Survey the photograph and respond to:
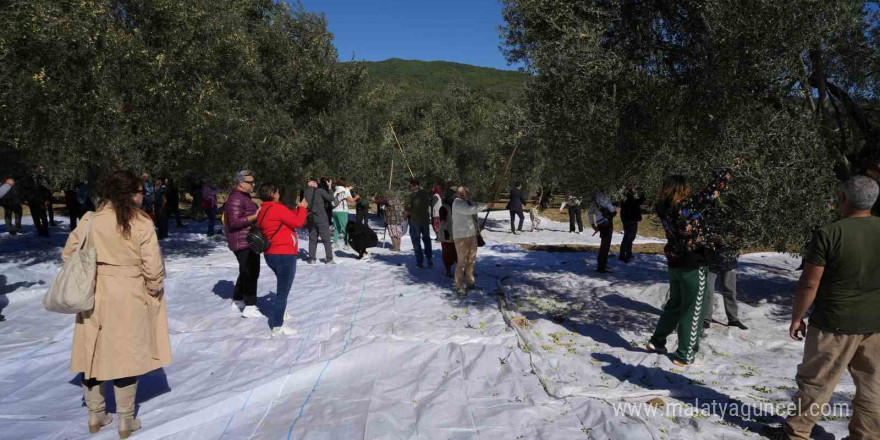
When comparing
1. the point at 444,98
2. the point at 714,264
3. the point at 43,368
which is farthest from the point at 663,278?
the point at 444,98

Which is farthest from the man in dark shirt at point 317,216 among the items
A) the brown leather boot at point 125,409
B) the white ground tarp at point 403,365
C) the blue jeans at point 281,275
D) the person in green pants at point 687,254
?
the person in green pants at point 687,254

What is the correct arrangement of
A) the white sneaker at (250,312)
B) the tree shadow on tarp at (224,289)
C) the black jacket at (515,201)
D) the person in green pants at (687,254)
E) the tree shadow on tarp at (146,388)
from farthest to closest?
the black jacket at (515,201), the tree shadow on tarp at (224,289), the white sneaker at (250,312), the person in green pants at (687,254), the tree shadow on tarp at (146,388)

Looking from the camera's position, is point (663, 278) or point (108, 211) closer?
point (108, 211)

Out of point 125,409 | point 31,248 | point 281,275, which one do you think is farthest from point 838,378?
point 31,248

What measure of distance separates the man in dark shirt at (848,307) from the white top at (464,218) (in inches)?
208

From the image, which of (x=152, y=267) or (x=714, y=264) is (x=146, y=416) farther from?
(x=714, y=264)

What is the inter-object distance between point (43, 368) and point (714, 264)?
8.02 m

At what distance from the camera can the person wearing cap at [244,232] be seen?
7266 millimetres

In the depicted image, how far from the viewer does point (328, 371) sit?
5.45m

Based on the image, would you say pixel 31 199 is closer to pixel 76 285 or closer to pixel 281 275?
pixel 281 275

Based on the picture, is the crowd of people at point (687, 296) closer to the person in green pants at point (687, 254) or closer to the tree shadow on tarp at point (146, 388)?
the person in green pants at point (687, 254)

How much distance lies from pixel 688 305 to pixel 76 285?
6028mm

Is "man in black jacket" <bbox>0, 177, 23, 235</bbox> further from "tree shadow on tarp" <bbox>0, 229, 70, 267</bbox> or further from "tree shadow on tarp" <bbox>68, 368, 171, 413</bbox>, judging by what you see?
"tree shadow on tarp" <bbox>68, 368, 171, 413</bbox>

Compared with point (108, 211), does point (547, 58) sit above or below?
above
